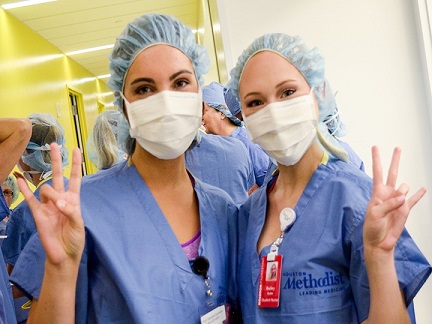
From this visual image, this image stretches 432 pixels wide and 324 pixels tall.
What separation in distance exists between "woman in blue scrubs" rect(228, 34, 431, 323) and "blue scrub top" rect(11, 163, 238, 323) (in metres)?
0.11

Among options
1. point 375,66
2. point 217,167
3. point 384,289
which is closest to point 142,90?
point 384,289

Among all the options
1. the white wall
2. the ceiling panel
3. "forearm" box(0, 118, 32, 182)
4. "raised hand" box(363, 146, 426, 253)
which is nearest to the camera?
"raised hand" box(363, 146, 426, 253)

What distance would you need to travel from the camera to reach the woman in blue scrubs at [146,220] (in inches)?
48.2

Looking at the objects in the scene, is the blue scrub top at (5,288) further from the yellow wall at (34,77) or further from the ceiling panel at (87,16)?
the ceiling panel at (87,16)

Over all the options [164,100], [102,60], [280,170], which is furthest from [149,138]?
[102,60]

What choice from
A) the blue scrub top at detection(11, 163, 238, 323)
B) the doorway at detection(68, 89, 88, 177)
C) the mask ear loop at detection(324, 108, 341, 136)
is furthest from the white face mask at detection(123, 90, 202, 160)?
the doorway at detection(68, 89, 88, 177)

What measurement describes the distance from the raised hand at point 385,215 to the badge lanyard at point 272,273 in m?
0.27

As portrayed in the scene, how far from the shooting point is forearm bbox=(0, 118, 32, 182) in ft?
5.15

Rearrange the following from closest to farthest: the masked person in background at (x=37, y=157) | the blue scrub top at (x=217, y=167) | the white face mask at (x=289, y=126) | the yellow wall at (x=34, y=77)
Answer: the white face mask at (x=289, y=126), the blue scrub top at (x=217, y=167), the masked person in background at (x=37, y=157), the yellow wall at (x=34, y=77)

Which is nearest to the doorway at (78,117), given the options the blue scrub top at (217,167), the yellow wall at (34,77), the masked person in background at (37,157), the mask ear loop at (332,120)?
the yellow wall at (34,77)

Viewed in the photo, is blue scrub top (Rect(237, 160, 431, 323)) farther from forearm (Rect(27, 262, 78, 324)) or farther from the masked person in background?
the masked person in background

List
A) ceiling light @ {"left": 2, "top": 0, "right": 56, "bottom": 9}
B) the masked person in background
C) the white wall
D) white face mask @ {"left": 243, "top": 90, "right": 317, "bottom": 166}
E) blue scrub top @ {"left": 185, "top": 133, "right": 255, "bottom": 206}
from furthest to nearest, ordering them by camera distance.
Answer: ceiling light @ {"left": 2, "top": 0, "right": 56, "bottom": 9} < the white wall < the masked person in background < blue scrub top @ {"left": 185, "top": 133, "right": 255, "bottom": 206} < white face mask @ {"left": 243, "top": 90, "right": 317, "bottom": 166}

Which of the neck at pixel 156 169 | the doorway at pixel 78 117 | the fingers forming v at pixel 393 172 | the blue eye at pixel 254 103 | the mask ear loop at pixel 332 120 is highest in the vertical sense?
the doorway at pixel 78 117

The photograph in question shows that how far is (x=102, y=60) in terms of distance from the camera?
9.48m
